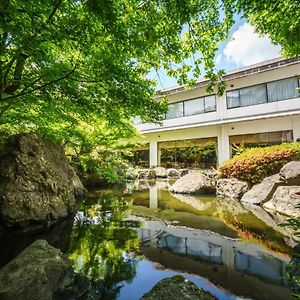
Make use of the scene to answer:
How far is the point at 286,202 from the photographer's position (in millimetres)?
8008

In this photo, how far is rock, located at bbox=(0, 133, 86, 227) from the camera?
6.28 meters

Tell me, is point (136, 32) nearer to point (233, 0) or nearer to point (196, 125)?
point (233, 0)

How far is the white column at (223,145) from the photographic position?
2111 cm

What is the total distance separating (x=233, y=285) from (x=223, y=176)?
1042cm

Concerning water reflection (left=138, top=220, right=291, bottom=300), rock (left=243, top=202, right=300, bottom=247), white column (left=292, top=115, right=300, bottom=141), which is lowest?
water reflection (left=138, top=220, right=291, bottom=300)

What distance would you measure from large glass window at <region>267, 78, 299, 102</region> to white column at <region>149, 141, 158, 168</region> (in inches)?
508

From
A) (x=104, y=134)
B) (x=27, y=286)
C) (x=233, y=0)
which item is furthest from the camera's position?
(x=104, y=134)

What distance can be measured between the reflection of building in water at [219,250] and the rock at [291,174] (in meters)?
5.15

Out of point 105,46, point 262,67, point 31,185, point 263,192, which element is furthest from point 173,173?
point 105,46

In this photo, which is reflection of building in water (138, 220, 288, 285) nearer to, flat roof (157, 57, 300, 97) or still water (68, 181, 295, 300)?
still water (68, 181, 295, 300)

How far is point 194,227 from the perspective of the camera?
669 centimetres

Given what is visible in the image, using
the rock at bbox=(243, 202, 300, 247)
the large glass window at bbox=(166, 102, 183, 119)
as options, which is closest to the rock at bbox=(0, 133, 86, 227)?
the rock at bbox=(243, 202, 300, 247)

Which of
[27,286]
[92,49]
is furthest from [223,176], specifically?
[27,286]

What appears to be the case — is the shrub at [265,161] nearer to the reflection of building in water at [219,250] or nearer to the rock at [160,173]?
the reflection of building in water at [219,250]
